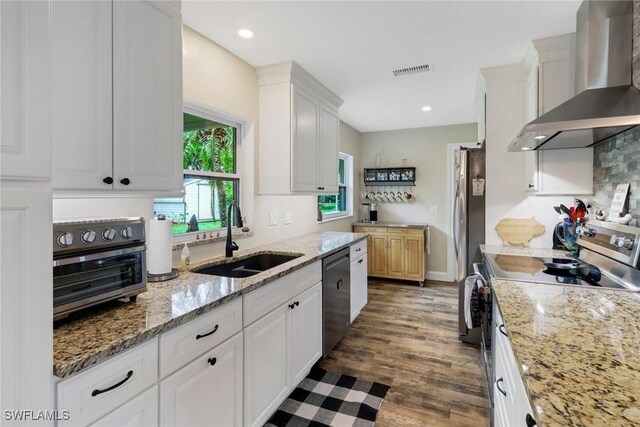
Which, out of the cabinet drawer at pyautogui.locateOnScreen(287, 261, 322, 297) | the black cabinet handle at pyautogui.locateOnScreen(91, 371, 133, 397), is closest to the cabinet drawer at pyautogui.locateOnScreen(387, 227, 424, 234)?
the cabinet drawer at pyautogui.locateOnScreen(287, 261, 322, 297)

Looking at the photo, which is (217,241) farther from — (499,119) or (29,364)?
(499,119)

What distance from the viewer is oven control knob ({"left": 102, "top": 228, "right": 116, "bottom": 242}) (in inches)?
48.0

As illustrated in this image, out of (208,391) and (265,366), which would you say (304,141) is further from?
(208,391)

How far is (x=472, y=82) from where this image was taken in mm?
3189

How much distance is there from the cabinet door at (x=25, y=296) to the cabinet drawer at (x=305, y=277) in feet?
4.42

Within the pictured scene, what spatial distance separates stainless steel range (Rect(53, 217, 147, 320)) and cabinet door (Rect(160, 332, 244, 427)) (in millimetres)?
400

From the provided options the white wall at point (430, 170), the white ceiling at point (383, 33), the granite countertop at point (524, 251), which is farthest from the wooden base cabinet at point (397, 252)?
the white ceiling at point (383, 33)

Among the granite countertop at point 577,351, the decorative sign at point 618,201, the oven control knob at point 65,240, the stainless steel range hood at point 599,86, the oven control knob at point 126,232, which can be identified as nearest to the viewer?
the granite countertop at point 577,351

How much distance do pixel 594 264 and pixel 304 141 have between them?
7.57ft

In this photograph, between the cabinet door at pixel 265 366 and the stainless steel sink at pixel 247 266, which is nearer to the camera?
the cabinet door at pixel 265 366

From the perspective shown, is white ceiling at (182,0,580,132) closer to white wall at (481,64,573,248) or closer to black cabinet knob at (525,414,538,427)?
white wall at (481,64,573,248)

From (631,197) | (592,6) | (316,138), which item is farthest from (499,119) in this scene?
(316,138)

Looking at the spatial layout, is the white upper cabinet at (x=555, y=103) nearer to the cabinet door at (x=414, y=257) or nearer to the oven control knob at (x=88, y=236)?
the cabinet door at (x=414, y=257)

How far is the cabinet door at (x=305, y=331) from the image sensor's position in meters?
2.12
